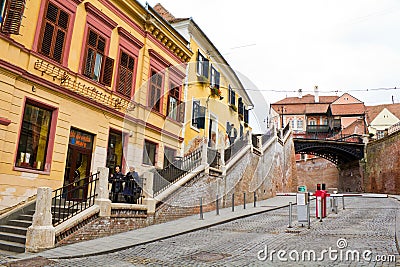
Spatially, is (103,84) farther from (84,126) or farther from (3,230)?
(3,230)

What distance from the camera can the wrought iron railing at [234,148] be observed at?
18.4 m

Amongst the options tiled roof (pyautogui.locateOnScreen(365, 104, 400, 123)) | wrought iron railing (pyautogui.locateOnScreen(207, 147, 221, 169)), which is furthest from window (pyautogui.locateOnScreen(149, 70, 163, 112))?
tiled roof (pyautogui.locateOnScreen(365, 104, 400, 123))

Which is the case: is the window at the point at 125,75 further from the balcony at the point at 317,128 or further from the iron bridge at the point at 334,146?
the balcony at the point at 317,128

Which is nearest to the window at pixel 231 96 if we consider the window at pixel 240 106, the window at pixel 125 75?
the window at pixel 240 106

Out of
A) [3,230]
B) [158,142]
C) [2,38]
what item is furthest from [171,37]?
[3,230]

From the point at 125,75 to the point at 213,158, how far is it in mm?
5973

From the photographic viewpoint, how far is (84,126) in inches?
475

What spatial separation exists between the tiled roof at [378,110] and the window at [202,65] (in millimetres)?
48138

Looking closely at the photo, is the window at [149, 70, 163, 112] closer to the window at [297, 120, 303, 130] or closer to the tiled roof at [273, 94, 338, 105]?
the window at [297, 120, 303, 130]

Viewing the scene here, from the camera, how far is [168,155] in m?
17.1

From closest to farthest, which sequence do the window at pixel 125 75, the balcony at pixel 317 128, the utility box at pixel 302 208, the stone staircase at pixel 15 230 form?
1. the stone staircase at pixel 15 230
2. the utility box at pixel 302 208
3. the window at pixel 125 75
4. the balcony at pixel 317 128

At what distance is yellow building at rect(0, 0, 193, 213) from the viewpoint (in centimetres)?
958

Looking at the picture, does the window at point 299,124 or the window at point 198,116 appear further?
the window at point 299,124

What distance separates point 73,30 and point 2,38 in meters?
2.97
